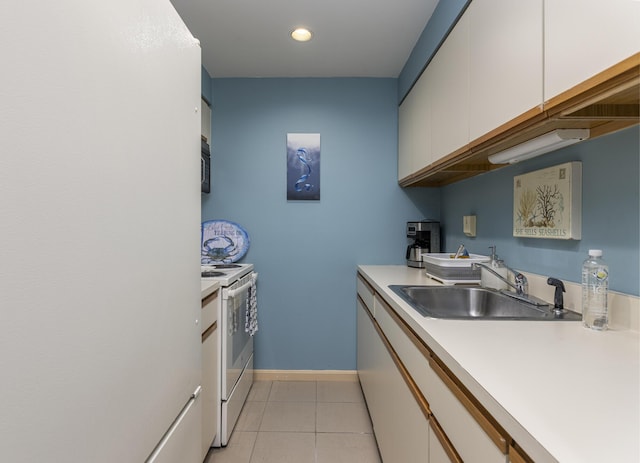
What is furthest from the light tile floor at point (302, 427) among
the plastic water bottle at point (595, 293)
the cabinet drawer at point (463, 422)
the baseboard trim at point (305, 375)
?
the plastic water bottle at point (595, 293)

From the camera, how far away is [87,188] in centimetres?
56

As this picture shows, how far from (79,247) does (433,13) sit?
2112 mm

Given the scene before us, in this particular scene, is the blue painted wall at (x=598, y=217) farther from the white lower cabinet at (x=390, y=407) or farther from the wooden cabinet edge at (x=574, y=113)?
the white lower cabinet at (x=390, y=407)

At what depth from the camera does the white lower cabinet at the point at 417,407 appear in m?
0.70

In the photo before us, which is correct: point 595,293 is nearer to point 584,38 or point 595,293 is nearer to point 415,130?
point 584,38

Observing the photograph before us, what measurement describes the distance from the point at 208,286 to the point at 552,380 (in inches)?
53.6

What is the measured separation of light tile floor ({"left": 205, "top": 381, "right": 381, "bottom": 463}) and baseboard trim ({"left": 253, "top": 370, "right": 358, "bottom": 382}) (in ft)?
0.21

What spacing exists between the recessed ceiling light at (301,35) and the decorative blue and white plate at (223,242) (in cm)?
141

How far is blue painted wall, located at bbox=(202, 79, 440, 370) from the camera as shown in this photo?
9.00 ft

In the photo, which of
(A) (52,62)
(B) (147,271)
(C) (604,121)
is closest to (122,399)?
(B) (147,271)

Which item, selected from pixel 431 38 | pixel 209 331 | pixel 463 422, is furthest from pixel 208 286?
pixel 431 38

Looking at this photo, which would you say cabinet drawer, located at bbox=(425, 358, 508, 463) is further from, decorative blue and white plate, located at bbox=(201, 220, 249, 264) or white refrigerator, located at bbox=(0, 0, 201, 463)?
decorative blue and white plate, located at bbox=(201, 220, 249, 264)

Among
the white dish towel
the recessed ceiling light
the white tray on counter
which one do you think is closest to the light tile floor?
the white dish towel

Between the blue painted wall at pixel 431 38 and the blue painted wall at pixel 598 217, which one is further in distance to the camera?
the blue painted wall at pixel 431 38
